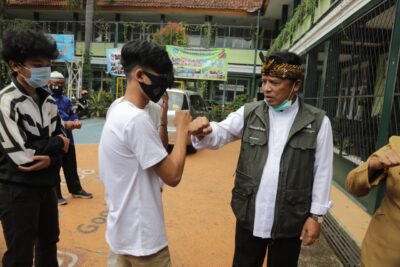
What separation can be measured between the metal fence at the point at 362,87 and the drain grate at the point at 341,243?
4.38 ft

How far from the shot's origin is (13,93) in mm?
2018

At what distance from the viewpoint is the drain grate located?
2996 mm

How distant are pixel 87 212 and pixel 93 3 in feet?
52.9

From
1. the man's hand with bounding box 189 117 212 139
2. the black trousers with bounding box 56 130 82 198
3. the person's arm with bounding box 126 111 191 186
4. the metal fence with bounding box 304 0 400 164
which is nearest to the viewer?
the person's arm with bounding box 126 111 191 186

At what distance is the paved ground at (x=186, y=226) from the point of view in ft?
10.3

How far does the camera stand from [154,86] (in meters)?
1.62

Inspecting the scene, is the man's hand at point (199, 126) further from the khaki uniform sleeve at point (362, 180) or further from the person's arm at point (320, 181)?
the khaki uniform sleeve at point (362, 180)

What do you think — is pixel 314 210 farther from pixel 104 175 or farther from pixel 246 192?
pixel 104 175

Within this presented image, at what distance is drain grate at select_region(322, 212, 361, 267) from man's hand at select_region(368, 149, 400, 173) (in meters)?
1.61

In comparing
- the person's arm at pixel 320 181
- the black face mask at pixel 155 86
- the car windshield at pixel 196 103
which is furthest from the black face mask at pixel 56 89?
the car windshield at pixel 196 103

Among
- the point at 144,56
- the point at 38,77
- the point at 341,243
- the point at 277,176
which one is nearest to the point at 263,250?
the point at 277,176

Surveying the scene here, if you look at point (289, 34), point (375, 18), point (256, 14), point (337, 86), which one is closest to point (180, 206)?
point (375, 18)

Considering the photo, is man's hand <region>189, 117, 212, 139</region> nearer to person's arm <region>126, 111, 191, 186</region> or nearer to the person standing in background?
person's arm <region>126, 111, 191, 186</region>

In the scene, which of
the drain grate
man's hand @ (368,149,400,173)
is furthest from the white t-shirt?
the drain grate
